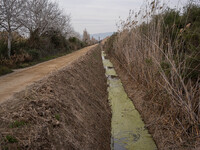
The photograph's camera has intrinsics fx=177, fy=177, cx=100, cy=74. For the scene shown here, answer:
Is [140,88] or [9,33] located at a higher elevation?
[9,33]

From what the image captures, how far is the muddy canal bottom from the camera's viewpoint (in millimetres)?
3988

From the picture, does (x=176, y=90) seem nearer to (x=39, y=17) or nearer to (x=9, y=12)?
(x=9, y=12)

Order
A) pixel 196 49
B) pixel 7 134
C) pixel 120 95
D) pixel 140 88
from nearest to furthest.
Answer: pixel 7 134
pixel 196 49
pixel 140 88
pixel 120 95

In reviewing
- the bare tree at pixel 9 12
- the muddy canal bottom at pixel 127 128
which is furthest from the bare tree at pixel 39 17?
the muddy canal bottom at pixel 127 128

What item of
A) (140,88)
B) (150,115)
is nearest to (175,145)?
(150,115)

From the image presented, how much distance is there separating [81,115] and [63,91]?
0.76 meters

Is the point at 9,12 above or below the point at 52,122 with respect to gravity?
above

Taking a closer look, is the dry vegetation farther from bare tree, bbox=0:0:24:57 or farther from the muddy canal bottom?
bare tree, bbox=0:0:24:57

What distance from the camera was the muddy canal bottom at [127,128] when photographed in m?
3.99

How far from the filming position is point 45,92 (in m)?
3.69

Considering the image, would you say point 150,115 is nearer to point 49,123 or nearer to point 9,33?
point 49,123

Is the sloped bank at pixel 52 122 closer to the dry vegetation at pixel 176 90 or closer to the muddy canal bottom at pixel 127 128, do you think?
the muddy canal bottom at pixel 127 128

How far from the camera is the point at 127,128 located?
4.68 meters

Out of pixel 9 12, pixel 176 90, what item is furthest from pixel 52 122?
pixel 9 12
